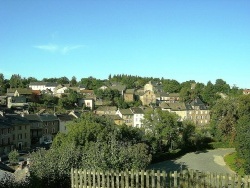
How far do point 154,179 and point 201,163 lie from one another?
38543 mm

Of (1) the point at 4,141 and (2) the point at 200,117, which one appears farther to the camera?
(2) the point at 200,117

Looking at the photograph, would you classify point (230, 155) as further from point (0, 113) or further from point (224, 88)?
point (224, 88)

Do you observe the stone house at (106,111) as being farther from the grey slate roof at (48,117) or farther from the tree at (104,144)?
the tree at (104,144)

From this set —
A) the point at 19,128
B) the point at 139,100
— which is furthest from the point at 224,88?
the point at 19,128

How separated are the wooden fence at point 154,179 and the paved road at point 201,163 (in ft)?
102

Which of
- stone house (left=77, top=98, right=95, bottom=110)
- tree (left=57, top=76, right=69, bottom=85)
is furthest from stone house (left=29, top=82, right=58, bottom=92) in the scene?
stone house (left=77, top=98, right=95, bottom=110)


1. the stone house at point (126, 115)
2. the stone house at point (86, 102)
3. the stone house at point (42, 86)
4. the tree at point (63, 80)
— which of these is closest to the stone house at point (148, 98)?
the stone house at point (86, 102)

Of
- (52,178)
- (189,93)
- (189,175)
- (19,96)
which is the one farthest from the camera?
(189,93)

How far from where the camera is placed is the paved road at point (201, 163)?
151ft

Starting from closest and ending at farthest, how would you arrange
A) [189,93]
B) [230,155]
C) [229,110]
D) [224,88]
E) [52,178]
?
1. [52,178]
2. [230,155]
3. [229,110]
4. [189,93]
5. [224,88]

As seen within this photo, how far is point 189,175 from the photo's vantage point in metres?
13.3

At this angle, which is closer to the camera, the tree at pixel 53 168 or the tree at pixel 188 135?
the tree at pixel 53 168

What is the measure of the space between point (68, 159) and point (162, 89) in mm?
137006

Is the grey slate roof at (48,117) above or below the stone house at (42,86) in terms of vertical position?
below
